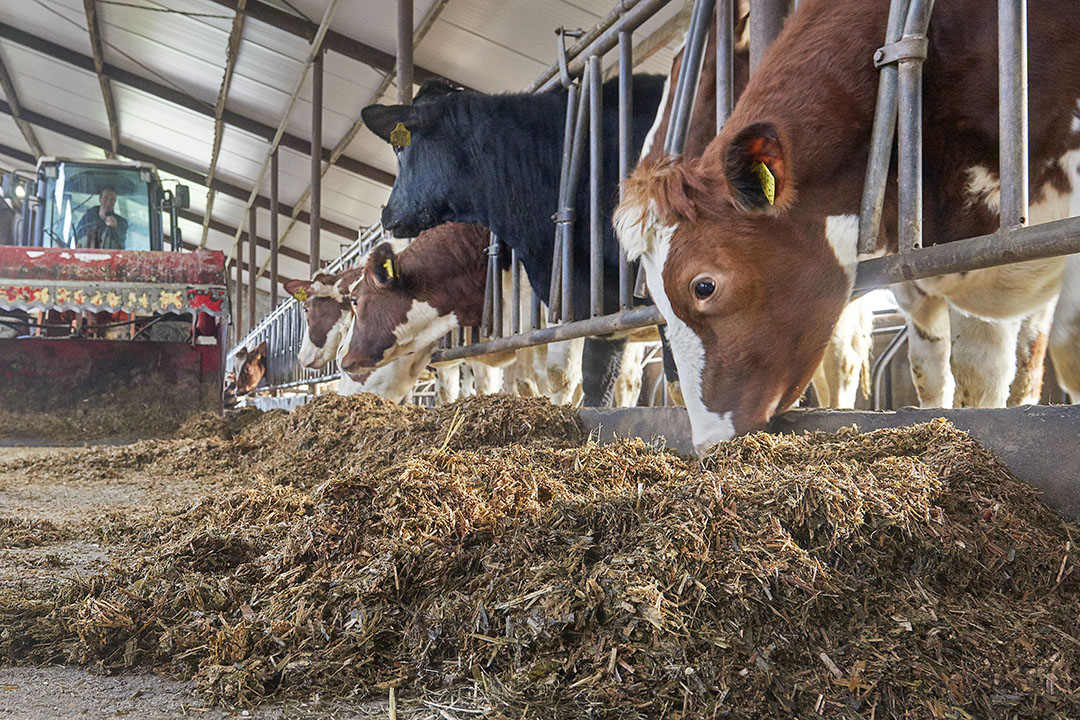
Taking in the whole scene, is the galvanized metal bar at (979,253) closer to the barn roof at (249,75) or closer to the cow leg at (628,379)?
the barn roof at (249,75)

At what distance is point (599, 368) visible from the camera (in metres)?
4.34

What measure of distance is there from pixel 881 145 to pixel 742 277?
0.41m

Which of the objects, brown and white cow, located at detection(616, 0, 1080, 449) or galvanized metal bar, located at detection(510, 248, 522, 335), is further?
galvanized metal bar, located at detection(510, 248, 522, 335)

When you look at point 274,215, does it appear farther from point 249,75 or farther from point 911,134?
point 911,134

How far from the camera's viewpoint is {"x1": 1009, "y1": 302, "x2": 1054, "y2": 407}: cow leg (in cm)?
276

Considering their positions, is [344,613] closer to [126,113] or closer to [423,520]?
[423,520]

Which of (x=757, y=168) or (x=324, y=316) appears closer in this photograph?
(x=757, y=168)

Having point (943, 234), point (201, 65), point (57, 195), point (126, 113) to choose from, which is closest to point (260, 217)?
point (126, 113)

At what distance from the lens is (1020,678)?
1.03 meters

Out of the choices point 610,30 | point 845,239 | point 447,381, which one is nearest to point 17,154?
point 447,381

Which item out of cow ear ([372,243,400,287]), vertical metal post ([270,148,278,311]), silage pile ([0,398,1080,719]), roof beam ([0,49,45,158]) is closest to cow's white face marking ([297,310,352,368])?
cow ear ([372,243,400,287])

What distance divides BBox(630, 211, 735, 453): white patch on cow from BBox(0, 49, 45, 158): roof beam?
16.5 m

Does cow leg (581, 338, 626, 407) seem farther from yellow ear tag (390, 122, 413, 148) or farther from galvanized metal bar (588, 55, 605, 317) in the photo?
yellow ear tag (390, 122, 413, 148)

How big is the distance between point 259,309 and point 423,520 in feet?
101
